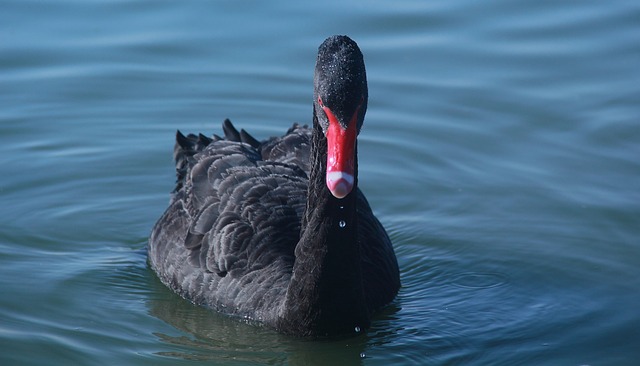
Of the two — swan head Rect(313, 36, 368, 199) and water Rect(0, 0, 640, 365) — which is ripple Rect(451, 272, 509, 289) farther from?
swan head Rect(313, 36, 368, 199)

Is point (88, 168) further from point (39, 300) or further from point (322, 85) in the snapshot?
point (322, 85)

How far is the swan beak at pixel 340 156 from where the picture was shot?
6.44 m

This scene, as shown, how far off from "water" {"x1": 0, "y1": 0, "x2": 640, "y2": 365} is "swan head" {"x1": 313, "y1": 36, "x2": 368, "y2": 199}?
154cm

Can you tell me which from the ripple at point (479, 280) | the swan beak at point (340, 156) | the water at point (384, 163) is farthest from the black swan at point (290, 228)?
the ripple at point (479, 280)

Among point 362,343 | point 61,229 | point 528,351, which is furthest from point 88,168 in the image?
point 528,351

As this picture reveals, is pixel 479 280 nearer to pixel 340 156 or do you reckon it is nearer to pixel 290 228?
pixel 290 228

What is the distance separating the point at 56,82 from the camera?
12.0m

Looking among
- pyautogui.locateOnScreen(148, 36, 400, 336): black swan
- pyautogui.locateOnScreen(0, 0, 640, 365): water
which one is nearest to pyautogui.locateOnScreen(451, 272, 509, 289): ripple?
pyautogui.locateOnScreen(0, 0, 640, 365): water

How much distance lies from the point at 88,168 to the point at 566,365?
196 inches

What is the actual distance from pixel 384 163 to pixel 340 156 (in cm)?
415

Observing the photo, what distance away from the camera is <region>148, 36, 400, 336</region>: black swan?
6.83 meters

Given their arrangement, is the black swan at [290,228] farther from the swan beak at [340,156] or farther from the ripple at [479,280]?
the ripple at [479,280]

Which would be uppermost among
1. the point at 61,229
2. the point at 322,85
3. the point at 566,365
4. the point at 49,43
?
the point at 49,43

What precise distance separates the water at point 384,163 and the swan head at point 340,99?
60.7 inches
